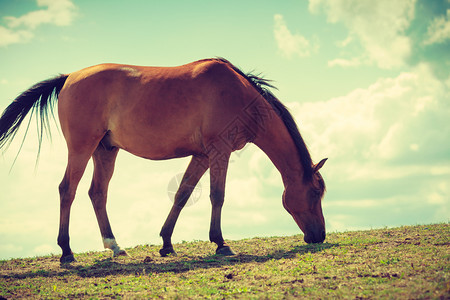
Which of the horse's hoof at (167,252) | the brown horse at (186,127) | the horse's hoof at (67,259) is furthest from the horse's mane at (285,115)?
the horse's hoof at (67,259)

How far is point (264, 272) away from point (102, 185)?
4.40 m

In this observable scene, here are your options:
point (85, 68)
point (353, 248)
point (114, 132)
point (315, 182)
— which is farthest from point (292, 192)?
point (85, 68)

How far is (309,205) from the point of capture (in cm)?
866

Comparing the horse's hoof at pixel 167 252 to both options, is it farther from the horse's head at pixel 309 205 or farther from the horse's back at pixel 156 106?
the horse's head at pixel 309 205

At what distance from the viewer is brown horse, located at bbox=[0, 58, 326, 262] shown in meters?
8.09

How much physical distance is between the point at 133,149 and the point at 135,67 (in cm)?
167

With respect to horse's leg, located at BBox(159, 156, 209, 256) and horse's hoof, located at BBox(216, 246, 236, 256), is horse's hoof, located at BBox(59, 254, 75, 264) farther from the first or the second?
horse's hoof, located at BBox(216, 246, 236, 256)

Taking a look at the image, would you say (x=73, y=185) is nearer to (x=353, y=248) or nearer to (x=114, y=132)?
(x=114, y=132)

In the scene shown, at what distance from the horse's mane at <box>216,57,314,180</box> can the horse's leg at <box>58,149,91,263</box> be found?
11.2 feet

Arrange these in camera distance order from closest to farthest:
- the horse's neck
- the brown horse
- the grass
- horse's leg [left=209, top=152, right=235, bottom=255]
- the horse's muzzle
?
the grass → horse's leg [left=209, top=152, right=235, bottom=255] → the brown horse → the horse's neck → the horse's muzzle

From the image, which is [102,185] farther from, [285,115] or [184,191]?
[285,115]

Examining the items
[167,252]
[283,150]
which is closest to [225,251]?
[167,252]

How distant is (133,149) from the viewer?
28.2ft

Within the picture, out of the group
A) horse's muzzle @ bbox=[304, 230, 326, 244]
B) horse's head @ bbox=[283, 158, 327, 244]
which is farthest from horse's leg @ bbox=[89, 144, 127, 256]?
horse's muzzle @ bbox=[304, 230, 326, 244]
